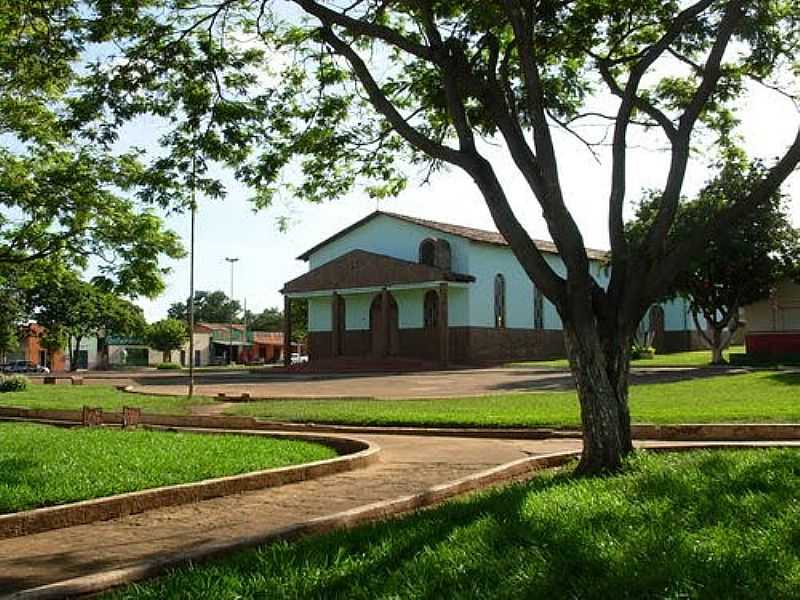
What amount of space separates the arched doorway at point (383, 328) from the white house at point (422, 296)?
0.06m

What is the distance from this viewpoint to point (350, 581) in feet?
17.1

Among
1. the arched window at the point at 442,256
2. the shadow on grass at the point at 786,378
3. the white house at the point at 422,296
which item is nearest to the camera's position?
the shadow on grass at the point at 786,378

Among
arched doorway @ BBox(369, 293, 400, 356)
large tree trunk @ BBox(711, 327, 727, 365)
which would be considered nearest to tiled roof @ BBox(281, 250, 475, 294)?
arched doorway @ BBox(369, 293, 400, 356)

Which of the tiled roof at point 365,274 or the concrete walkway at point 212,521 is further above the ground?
the tiled roof at point 365,274

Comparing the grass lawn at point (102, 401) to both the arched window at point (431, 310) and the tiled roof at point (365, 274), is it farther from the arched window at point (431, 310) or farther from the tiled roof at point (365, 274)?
the arched window at point (431, 310)

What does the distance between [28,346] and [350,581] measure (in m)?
97.0

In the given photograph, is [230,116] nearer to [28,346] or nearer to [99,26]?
[99,26]

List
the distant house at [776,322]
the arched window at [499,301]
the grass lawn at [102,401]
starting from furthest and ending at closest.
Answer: the arched window at [499,301] < the distant house at [776,322] < the grass lawn at [102,401]

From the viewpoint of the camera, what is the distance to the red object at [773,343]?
39.6 meters

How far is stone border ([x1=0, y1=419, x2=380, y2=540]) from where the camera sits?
771 cm

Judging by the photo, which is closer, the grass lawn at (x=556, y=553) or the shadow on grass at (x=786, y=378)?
the grass lawn at (x=556, y=553)

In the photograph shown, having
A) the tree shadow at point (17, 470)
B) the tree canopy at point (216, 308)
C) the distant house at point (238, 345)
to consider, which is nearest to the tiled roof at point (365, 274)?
the tree shadow at point (17, 470)

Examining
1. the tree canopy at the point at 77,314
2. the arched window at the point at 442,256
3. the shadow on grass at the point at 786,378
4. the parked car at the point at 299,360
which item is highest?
the arched window at the point at 442,256

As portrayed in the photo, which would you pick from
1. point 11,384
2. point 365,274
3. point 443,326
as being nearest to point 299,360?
point 365,274
